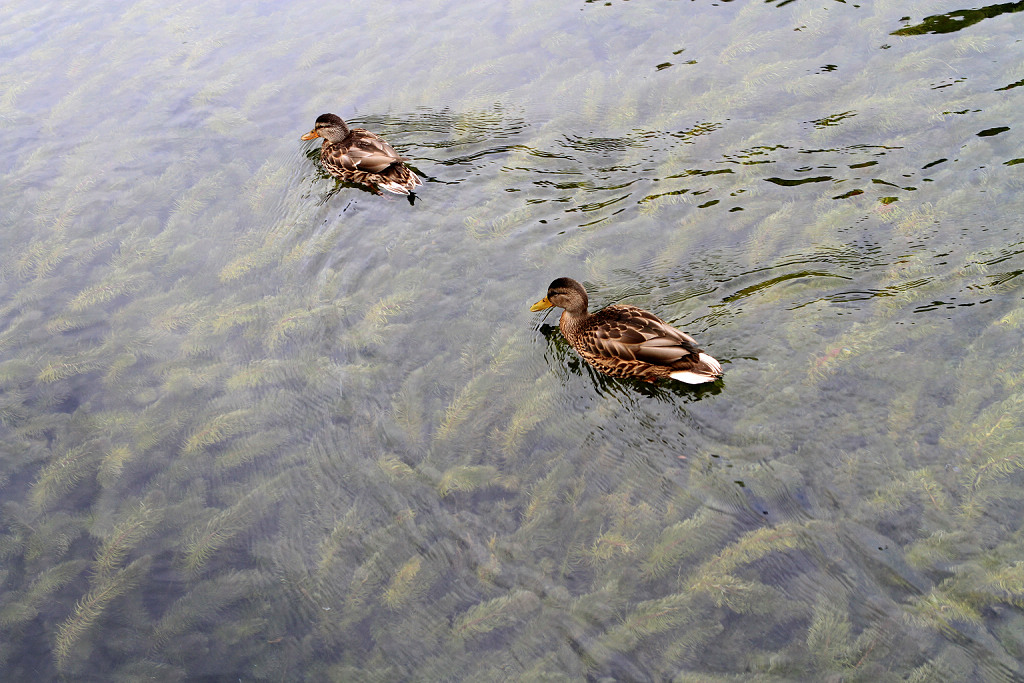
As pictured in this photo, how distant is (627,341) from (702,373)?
0.55 m

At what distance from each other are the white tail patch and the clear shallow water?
141 millimetres

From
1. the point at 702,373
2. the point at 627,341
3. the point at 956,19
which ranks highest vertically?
the point at 956,19

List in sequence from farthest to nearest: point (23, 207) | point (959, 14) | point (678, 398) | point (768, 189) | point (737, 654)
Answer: point (959, 14)
point (23, 207)
point (768, 189)
point (678, 398)
point (737, 654)

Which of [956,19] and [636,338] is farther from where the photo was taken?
[956,19]

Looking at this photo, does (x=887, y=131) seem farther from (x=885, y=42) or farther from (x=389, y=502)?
(x=389, y=502)

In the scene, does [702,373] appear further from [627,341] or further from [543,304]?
[543,304]

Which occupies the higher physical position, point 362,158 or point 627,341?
point 362,158

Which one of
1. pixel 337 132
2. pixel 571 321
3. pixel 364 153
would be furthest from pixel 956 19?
pixel 337 132

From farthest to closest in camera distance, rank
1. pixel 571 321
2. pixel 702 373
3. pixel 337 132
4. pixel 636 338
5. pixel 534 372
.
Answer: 1. pixel 337 132
2. pixel 571 321
3. pixel 534 372
4. pixel 636 338
5. pixel 702 373

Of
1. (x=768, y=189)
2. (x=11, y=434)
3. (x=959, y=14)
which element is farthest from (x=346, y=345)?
(x=959, y=14)

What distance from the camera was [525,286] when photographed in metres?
6.01

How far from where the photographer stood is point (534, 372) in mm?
5312

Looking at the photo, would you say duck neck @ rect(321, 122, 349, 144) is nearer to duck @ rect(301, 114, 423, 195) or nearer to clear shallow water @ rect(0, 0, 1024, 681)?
duck @ rect(301, 114, 423, 195)

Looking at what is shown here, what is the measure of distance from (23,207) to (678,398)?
7083mm
